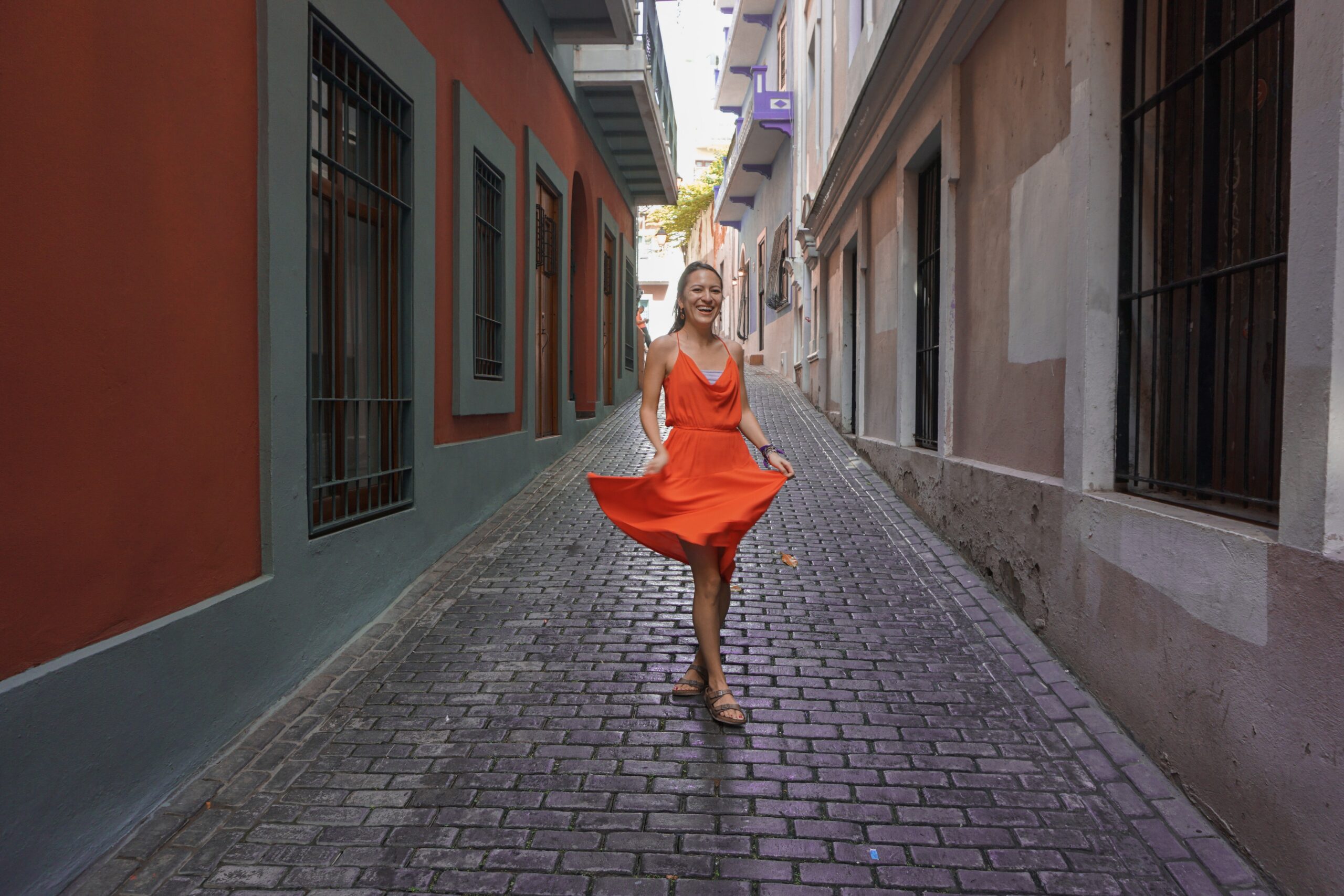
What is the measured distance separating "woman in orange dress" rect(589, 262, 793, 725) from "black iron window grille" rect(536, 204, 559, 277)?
20.5 ft

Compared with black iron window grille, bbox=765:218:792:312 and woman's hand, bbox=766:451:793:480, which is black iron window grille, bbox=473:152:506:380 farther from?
black iron window grille, bbox=765:218:792:312

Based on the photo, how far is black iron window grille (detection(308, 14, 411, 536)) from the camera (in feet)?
15.8

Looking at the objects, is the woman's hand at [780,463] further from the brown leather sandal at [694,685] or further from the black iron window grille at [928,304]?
the black iron window grille at [928,304]

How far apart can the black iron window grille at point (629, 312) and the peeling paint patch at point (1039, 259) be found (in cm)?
1230

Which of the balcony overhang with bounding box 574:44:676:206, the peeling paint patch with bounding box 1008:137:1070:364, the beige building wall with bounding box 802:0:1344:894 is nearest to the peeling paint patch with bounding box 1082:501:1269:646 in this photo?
the beige building wall with bounding box 802:0:1344:894

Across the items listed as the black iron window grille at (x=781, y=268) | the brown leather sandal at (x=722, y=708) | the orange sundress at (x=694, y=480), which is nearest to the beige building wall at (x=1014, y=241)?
the orange sundress at (x=694, y=480)

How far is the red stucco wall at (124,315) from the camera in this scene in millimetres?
2670

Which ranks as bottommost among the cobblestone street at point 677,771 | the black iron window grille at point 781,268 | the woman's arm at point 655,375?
the cobblestone street at point 677,771

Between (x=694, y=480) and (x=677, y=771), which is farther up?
(x=694, y=480)

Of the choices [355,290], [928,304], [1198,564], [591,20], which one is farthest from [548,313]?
[1198,564]

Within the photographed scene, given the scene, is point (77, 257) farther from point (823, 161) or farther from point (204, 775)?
point (823, 161)

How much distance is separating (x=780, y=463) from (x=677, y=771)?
143 centimetres

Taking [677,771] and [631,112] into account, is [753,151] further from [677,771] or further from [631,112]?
[677,771]

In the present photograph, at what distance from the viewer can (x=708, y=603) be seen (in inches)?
158
